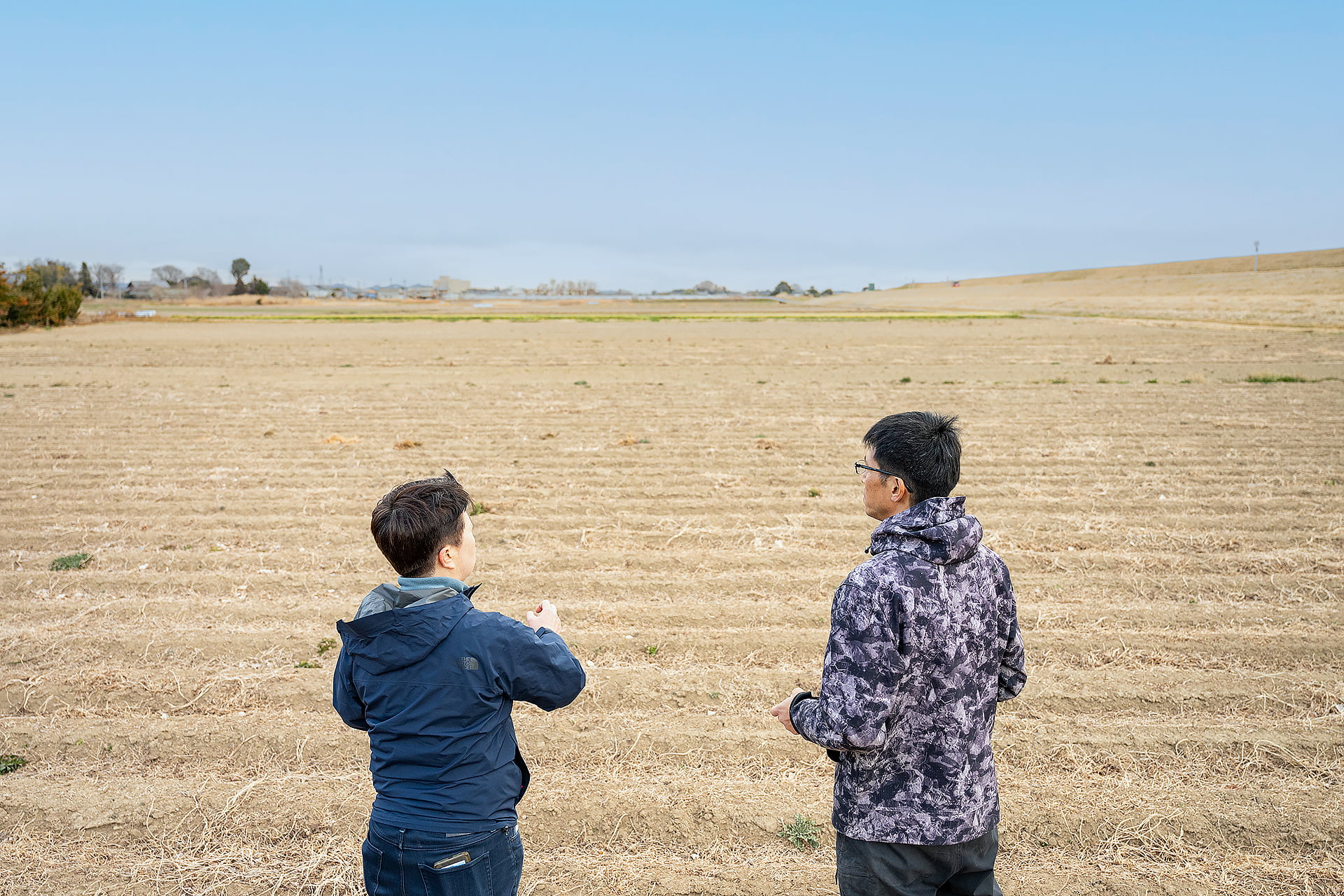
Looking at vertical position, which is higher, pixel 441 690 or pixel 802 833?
pixel 441 690

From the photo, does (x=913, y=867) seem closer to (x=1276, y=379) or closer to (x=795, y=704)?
(x=795, y=704)

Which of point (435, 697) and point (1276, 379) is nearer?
point (435, 697)

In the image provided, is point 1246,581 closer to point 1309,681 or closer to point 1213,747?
point 1309,681

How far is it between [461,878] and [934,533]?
1.55 metres

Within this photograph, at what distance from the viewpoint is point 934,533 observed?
7.26 ft

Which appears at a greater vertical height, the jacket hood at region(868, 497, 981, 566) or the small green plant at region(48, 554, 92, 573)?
the jacket hood at region(868, 497, 981, 566)

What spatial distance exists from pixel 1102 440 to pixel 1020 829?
400 inches

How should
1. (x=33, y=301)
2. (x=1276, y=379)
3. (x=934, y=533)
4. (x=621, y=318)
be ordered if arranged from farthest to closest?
(x=621, y=318), (x=33, y=301), (x=1276, y=379), (x=934, y=533)

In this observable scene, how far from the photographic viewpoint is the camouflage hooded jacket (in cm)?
222

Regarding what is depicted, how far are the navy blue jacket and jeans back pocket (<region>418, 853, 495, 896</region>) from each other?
9 cm

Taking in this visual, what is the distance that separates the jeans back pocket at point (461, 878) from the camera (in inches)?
89.4

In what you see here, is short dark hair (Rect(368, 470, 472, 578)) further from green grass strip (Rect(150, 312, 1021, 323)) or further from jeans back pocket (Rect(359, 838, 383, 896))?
green grass strip (Rect(150, 312, 1021, 323))

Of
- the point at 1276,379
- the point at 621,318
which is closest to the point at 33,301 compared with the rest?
the point at 621,318

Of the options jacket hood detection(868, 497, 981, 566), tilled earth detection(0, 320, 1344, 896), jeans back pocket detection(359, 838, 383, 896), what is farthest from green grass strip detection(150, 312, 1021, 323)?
jeans back pocket detection(359, 838, 383, 896)
